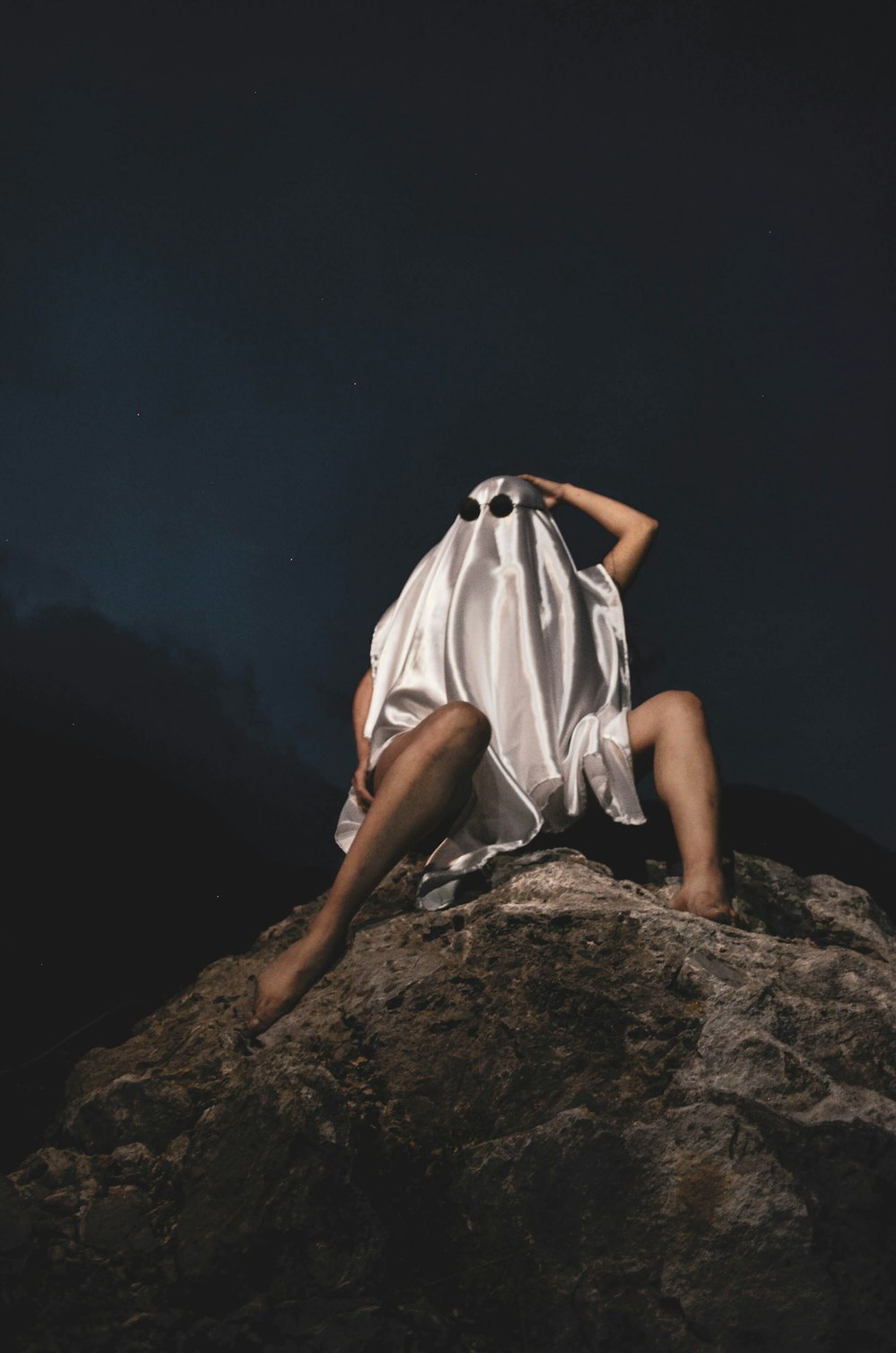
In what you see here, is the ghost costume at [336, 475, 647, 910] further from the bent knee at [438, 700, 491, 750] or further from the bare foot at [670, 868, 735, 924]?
the bare foot at [670, 868, 735, 924]

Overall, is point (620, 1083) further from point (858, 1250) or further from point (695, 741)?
point (695, 741)

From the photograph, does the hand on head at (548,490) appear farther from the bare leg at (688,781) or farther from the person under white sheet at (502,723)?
the bare leg at (688,781)

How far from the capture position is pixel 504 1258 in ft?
4.84

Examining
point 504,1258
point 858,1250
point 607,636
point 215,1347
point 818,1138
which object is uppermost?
point 607,636

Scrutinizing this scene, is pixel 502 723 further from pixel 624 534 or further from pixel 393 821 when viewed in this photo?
pixel 624 534

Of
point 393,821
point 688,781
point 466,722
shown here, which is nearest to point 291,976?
point 393,821

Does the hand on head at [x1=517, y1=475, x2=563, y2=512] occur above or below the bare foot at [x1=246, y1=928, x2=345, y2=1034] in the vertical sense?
above

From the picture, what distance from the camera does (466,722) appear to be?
7.37ft

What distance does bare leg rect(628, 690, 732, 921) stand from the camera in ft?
6.77

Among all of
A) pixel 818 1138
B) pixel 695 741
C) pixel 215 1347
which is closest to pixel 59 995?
pixel 215 1347

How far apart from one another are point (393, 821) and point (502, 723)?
55cm

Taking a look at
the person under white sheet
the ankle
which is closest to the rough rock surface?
the ankle

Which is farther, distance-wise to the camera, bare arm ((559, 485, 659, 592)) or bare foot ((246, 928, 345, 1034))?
bare arm ((559, 485, 659, 592))

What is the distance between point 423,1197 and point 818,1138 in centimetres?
63
